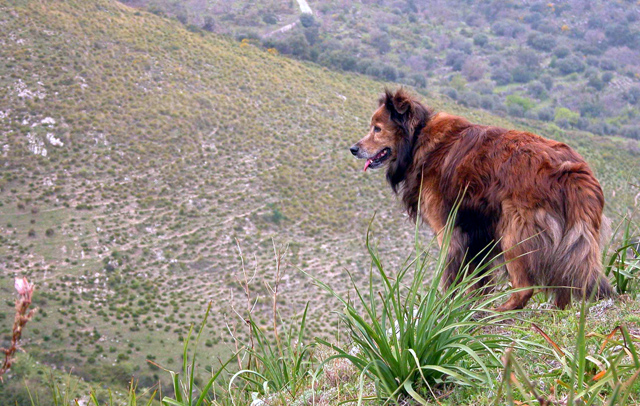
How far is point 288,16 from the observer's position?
71.4 meters

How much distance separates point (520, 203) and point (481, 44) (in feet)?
259

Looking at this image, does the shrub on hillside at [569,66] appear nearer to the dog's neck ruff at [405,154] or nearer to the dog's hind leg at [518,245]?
the dog's neck ruff at [405,154]

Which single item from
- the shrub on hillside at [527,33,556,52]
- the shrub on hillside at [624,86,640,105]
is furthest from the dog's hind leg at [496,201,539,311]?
the shrub on hillside at [527,33,556,52]

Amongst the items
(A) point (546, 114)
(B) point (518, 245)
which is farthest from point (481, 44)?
(B) point (518, 245)

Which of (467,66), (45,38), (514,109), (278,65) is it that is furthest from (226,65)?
(467,66)

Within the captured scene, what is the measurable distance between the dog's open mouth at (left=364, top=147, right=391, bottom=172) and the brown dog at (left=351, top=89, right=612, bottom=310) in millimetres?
491

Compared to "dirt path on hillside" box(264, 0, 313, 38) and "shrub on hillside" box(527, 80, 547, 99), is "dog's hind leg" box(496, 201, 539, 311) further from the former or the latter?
"shrub on hillside" box(527, 80, 547, 99)

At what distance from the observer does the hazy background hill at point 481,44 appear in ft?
175

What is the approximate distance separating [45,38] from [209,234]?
20.9 metres

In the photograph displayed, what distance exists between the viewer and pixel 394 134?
514 centimetres

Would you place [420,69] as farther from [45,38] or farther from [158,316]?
[158,316]

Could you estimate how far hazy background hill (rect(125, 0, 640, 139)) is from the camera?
53469mm

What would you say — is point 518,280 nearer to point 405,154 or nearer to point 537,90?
point 405,154

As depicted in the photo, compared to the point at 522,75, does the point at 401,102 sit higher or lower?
lower
